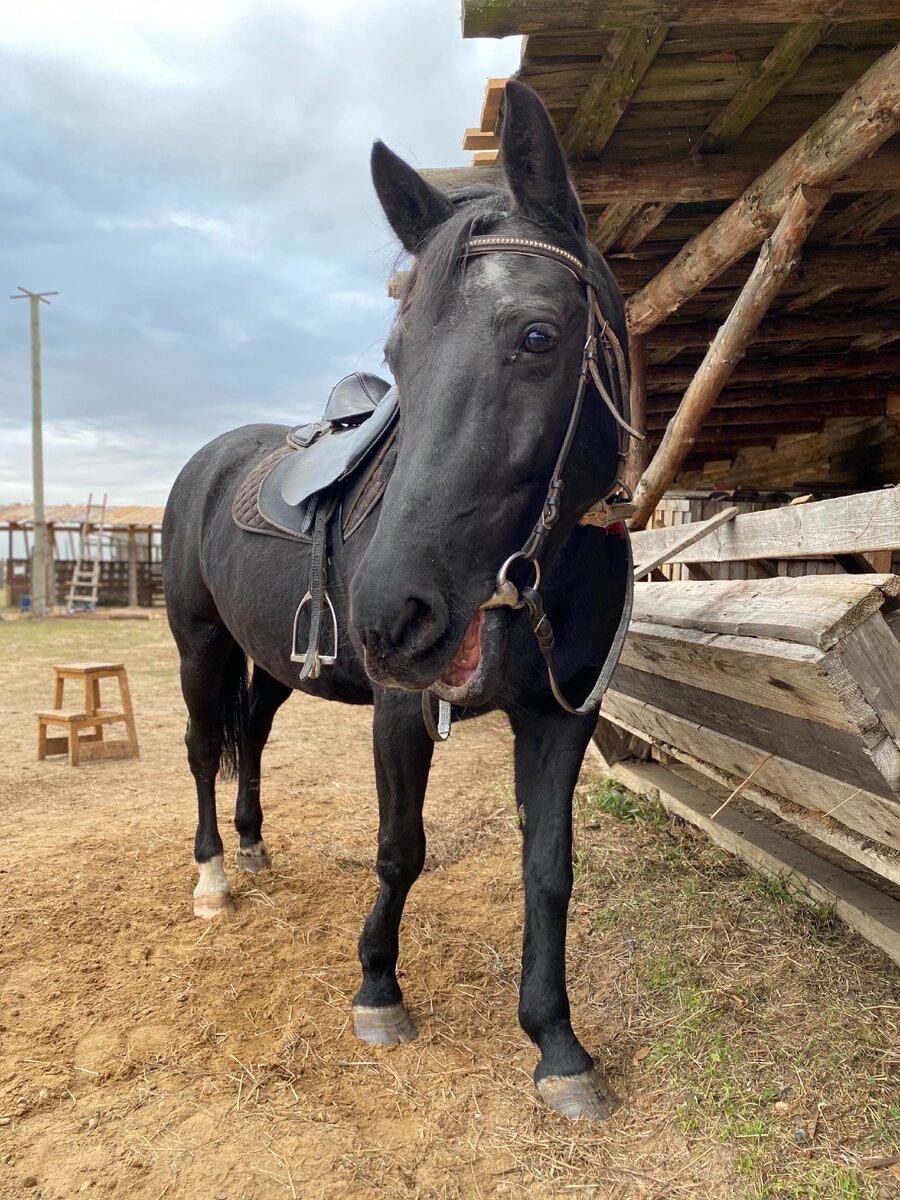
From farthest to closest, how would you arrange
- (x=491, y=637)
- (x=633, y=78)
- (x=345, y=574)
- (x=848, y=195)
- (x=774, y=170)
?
(x=848, y=195) < (x=774, y=170) < (x=633, y=78) < (x=345, y=574) < (x=491, y=637)

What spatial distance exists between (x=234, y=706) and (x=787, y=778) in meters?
2.65

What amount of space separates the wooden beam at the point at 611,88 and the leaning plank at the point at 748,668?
2205 mm

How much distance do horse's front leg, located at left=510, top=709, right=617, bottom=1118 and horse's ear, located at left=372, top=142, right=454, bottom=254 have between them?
1.36 metres

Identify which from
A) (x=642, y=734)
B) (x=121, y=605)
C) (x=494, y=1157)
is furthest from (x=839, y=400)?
(x=121, y=605)

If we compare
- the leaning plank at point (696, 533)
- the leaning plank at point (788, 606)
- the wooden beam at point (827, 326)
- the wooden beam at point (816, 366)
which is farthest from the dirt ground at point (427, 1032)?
the wooden beam at point (816, 366)

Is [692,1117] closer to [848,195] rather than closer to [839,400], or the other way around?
[848,195]

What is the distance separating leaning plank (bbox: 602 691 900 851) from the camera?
2220mm

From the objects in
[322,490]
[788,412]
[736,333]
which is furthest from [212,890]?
[788,412]

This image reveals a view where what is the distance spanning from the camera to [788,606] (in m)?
2.03

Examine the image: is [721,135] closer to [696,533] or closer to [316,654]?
[696,533]

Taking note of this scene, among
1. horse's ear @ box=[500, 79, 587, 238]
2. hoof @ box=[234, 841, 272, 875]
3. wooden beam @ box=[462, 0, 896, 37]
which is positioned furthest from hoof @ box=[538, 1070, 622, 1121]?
wooden beam @ box=[462, 0, 896, 37]

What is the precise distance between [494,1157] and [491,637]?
1357 millimetres

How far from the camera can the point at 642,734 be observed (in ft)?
14.0

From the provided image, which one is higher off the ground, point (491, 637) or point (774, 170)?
point (774, 170)
